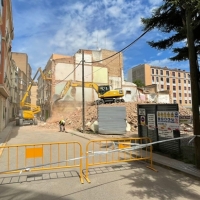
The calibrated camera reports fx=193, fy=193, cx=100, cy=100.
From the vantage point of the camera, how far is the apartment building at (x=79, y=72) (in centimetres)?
3506

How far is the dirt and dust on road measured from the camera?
19781 millimetres

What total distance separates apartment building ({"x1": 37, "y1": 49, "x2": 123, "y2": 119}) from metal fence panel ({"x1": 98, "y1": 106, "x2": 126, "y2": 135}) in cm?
1546

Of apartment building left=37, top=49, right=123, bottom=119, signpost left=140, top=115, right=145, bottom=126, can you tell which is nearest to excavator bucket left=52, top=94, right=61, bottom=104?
apartment building left=37, top=49, right=123, bottom=119

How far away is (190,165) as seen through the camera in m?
6.46

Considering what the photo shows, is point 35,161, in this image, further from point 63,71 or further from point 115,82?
point 115,82

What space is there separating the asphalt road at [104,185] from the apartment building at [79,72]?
25.6m

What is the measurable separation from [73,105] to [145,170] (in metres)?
28.9

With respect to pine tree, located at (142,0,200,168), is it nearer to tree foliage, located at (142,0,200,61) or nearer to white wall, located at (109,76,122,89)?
tree foliage, located at (142,0,200,61)

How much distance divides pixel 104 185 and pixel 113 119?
11323mm

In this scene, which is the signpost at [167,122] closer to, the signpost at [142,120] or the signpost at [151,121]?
the signpost at [151,121]

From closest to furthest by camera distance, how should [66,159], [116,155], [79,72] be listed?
1. [66,159]
2. [116,155]
3. [79,72]

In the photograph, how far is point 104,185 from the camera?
197 inches

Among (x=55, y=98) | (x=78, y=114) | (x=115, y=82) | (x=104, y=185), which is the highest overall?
(x=115, y=82)

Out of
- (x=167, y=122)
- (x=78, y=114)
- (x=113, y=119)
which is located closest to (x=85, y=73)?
(x=78, y=114)
